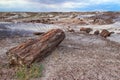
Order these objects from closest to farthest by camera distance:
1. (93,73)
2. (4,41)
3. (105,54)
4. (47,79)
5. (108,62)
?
(47,79) < (93,73) < (108,62) < (105,54) < (4,41)

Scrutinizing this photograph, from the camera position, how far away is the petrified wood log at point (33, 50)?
14891mm

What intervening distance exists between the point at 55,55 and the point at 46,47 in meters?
0.71

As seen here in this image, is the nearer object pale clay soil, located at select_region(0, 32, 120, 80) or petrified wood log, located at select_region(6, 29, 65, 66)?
pale clay soil, located at select_region(0, 32, 120, 80)

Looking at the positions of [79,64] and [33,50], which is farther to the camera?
[33,50]

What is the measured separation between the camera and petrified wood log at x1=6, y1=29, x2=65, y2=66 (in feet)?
48.9

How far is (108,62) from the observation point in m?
16.4

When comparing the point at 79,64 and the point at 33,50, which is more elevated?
the point at 33,50

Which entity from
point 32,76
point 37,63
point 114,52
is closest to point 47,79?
point 32,76

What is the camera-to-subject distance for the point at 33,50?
15773 mm

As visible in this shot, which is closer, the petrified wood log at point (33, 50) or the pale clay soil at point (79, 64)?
the pale clay soil at point (79, 64)

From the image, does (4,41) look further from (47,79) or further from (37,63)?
(47,79)

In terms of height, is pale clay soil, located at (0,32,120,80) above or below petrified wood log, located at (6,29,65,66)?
below

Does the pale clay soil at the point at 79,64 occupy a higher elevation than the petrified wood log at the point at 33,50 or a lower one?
lower

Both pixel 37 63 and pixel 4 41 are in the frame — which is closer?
pixel 37 63
